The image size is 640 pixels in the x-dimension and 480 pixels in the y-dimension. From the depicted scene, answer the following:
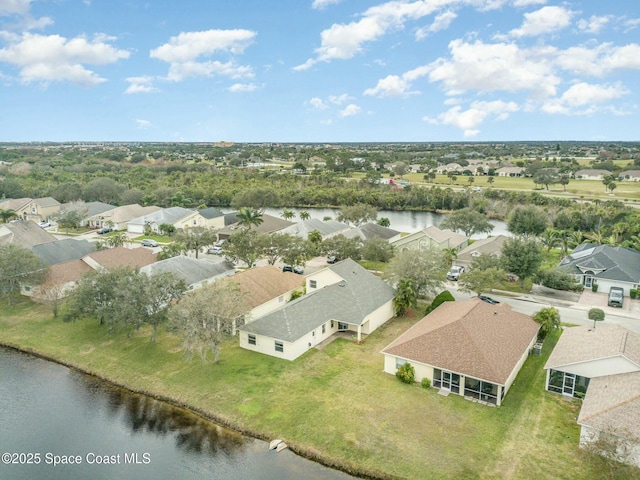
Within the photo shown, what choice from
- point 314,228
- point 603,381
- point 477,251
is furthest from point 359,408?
point 314,228

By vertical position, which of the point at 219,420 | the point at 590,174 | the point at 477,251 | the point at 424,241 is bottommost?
the point at 219,420

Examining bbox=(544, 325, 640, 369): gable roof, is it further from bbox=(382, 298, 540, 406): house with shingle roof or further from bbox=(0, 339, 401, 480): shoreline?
bbox=(0, 339, 401, 480): shoreline

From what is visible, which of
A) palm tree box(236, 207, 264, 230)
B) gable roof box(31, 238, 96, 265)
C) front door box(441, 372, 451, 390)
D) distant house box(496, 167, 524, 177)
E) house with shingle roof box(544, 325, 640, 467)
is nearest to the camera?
house with shingle roof box(544, 325, 640, 467)

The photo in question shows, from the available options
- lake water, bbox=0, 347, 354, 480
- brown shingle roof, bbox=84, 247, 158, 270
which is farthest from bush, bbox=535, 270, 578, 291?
brown shingle roof, bbox=84, 247, 158, 270

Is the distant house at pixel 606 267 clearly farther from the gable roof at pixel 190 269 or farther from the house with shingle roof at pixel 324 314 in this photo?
the gable roof at pixel 190 269

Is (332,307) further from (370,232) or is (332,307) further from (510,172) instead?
(510,172)

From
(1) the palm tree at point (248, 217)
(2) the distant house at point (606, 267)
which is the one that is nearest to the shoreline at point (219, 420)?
(1) the palm tree at point (248, 217)
